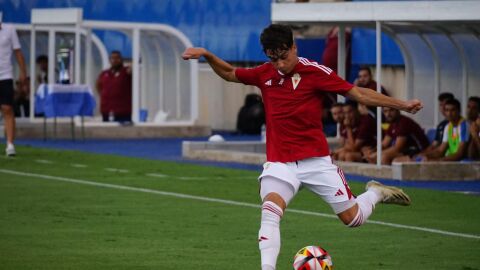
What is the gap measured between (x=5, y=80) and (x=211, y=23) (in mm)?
12700

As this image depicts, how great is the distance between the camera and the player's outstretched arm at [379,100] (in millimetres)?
10539

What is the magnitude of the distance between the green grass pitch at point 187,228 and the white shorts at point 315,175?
2.92ft

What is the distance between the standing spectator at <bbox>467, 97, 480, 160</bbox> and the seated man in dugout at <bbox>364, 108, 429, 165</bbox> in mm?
841

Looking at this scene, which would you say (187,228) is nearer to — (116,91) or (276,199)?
(276,199)

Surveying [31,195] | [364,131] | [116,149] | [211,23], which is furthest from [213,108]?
[31,195]

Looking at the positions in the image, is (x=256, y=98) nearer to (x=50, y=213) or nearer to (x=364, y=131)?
(x=364, y=131)

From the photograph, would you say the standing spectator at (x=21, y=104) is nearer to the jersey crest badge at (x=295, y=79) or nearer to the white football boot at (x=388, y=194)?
the white football boot at (x=388, y=194)

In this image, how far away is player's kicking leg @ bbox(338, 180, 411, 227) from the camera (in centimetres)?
1105

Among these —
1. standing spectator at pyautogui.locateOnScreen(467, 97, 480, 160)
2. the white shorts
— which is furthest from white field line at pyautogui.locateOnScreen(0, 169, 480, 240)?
standing spectator at pyautogui.locateOnScreen(467, 97, 480, 160)

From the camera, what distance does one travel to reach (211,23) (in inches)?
1389

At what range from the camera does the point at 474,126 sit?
20.5m

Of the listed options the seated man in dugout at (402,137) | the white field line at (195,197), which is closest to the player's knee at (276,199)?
the white field line at (195,197)

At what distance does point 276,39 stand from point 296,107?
0.61 metres

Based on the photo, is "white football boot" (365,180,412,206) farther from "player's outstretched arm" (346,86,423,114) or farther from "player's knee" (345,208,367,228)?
"player's outstretched arm" (346,86,423,114)
